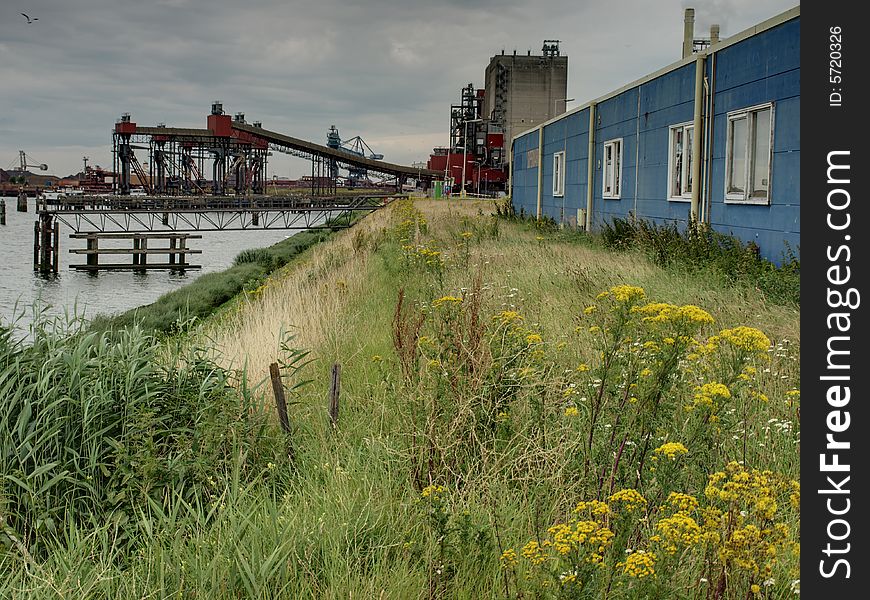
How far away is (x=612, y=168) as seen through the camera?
20.4 metres

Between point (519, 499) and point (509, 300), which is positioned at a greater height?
point (509, 300)

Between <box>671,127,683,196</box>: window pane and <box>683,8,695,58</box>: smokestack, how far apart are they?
8.68 metres

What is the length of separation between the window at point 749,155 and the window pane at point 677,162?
2.33 metres

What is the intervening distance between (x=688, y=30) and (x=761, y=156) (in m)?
12.4

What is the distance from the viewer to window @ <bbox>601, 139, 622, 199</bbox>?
20078 mm

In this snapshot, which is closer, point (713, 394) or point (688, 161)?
point (713, 394)

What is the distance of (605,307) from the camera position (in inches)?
336

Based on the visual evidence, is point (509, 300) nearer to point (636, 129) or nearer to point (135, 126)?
point (636, 129)

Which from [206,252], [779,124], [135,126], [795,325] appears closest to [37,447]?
[795,325]

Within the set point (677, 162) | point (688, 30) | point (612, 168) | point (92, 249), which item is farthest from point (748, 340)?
point (92, 249)

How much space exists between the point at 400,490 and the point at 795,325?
4316mm

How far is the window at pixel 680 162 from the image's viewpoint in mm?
15344

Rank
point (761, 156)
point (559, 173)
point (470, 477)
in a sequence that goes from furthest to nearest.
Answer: point (559, 173) → point (761, 156) → point (470, 477)

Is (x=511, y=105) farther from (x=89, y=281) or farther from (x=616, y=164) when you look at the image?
(x=616, y=164)
